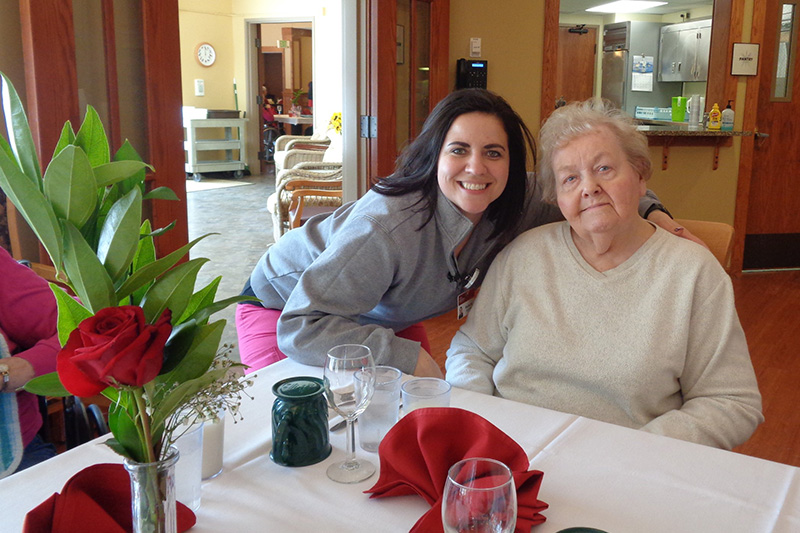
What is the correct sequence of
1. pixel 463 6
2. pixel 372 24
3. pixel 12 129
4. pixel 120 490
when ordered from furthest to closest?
1. pixel 463 6
2. pixel 372 24
3. pixel 120 490
4. pixel 12 129

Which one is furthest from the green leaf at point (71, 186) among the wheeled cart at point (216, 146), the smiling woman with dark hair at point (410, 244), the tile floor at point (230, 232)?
the wheeled cart at point (216, 146)

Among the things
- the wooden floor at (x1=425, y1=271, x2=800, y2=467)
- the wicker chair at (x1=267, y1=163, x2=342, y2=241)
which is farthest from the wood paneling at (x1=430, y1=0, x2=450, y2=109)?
the wooden floor at (x1=425, y1=271, x2=800, y2=467)

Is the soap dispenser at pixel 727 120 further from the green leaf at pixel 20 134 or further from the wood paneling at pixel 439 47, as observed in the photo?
the green leaf at pixel 20 134

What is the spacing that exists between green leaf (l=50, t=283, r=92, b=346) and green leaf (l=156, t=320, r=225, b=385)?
0.36ft

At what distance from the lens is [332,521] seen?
98 cm

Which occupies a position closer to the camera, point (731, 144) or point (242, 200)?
point (731, 144)

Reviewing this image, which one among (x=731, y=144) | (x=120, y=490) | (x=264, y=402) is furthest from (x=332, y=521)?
(x=731, y=144)

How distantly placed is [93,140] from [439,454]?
631 millimetres

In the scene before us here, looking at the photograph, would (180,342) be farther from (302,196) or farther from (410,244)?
(302,196)

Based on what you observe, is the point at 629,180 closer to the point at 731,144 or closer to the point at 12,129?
the point at 12,129

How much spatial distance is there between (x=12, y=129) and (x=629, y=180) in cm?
128

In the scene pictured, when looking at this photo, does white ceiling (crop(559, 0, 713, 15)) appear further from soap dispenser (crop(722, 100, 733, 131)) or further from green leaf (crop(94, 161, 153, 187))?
green leaf (crop(94, 161, 153, 187))

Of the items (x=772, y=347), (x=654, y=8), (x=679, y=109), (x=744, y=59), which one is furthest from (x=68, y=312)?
(x=654, y=8)

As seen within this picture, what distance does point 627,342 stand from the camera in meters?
1.50
